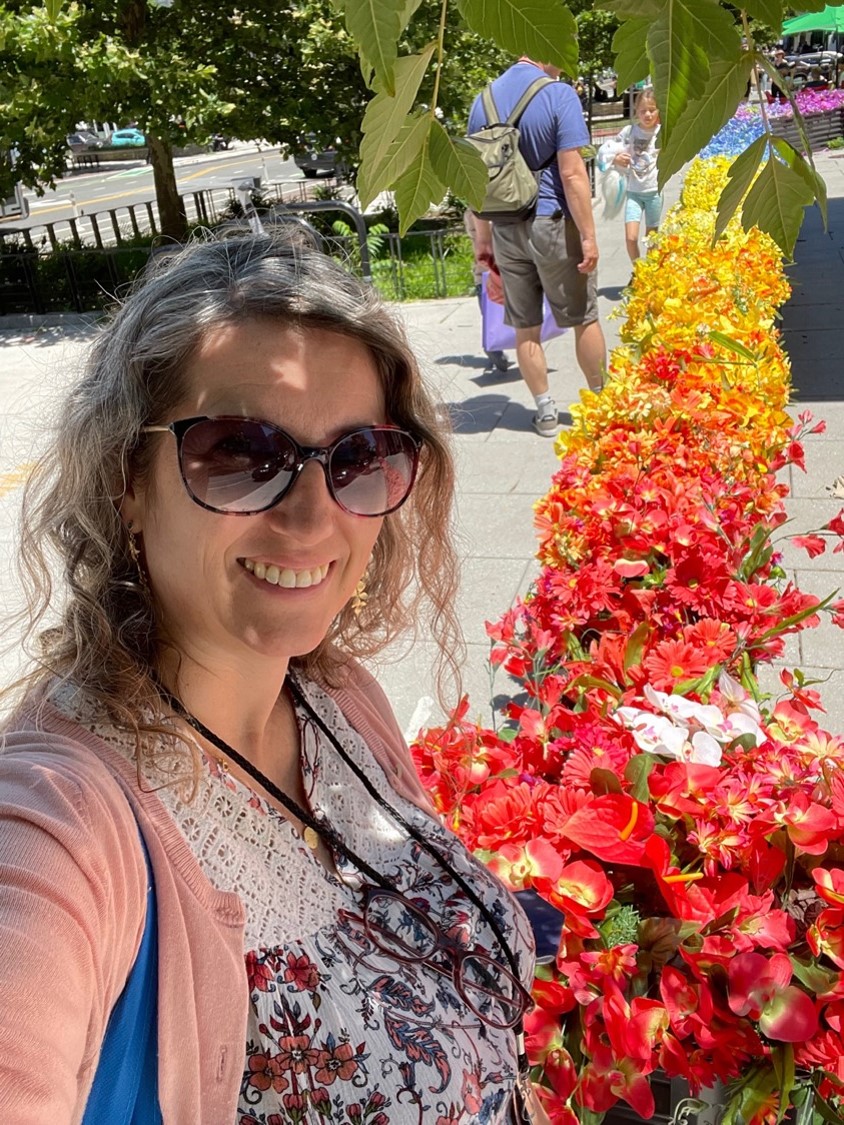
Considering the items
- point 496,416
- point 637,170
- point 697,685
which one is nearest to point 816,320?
point 637,170

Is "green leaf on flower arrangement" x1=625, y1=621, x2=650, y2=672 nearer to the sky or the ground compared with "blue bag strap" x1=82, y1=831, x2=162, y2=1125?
nearer to the ground

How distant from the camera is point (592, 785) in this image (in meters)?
1.60

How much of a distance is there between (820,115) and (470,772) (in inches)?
824

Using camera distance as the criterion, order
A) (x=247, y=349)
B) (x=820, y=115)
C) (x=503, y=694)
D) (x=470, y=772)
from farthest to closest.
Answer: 1. (x=820, y=115)
2. (x=503, y=694)
3. (x=470, y=772)
4. (x=247, y=349)

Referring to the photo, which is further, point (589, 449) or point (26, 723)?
point (589, 449)

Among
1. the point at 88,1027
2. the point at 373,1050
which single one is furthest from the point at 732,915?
the point at 88,1027

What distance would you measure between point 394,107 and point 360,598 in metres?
0.96

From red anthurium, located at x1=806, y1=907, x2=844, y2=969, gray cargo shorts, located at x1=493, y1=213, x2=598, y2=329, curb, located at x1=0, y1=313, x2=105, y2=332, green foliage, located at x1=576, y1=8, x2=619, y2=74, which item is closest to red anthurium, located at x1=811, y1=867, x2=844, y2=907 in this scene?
red anthurium, located at x1=806, y1=907, x2=844, y2=969

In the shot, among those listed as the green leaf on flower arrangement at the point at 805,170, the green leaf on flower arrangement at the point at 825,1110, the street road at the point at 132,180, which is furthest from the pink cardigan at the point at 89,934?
the street road at the point at 132,180

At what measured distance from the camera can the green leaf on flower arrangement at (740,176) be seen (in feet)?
3.60

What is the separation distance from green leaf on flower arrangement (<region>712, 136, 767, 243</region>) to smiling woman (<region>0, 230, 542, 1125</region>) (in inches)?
19.0

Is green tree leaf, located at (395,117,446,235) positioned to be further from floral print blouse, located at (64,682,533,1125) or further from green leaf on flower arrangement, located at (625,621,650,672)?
green leaf on flower arrangement, located at (625,621,650,672)

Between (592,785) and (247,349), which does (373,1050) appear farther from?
(247,349)

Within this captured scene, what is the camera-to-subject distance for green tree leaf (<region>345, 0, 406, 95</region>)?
771 mm
